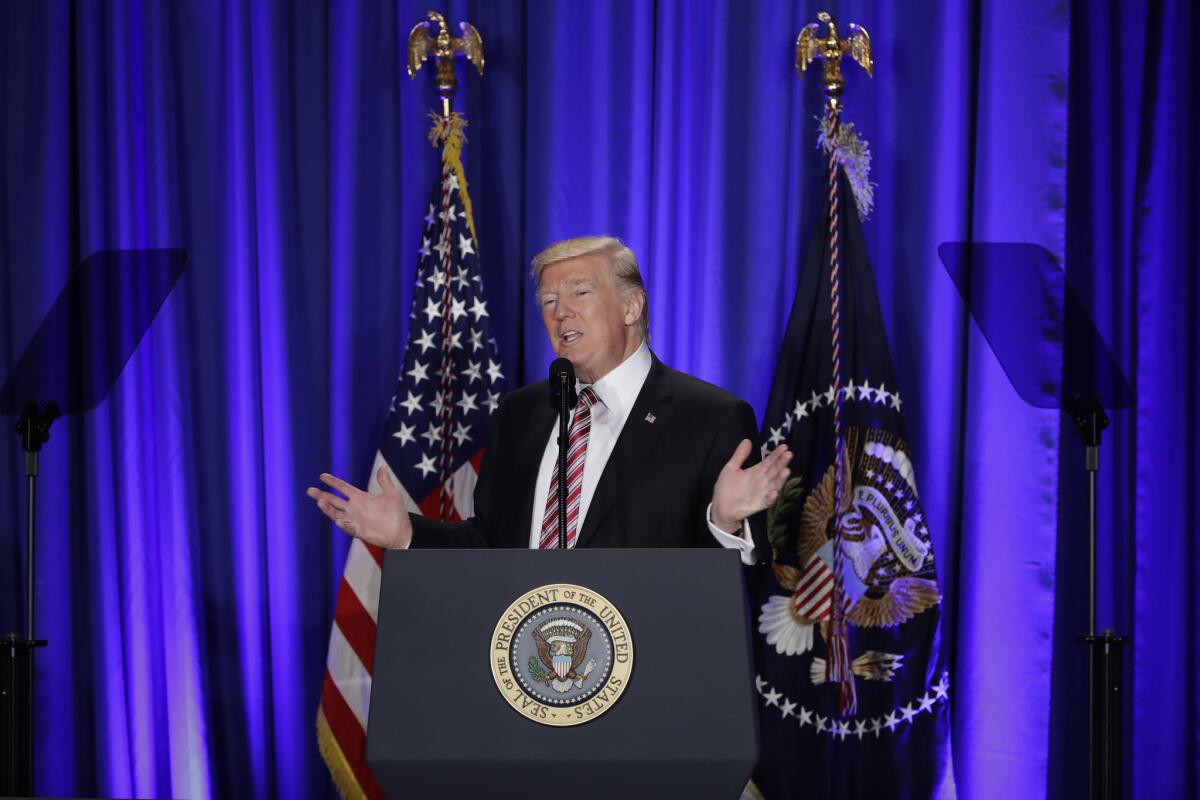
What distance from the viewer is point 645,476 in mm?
2814

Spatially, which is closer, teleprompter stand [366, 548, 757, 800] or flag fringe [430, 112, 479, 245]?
teleprompter stand [366, 548, 757, 800]

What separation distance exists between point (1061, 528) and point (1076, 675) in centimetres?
46

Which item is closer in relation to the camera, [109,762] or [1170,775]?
[1170,775]

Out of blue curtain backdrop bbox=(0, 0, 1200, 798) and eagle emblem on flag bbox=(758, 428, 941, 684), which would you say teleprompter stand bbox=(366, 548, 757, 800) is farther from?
blue curtain backdrop bbox=(0, 0, 1200, 798)

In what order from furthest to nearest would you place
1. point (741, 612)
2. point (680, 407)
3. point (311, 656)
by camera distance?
point (311, 656), point (680, 407), point (741, 612)

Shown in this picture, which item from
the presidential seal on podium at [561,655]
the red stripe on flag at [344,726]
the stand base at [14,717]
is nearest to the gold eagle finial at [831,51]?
the red stripe on flag at [344,726]

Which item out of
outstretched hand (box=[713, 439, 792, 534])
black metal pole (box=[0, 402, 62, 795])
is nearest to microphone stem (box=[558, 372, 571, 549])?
outstretched hand (box=[713, 439, 792, 534])

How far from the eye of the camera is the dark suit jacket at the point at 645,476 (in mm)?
2771

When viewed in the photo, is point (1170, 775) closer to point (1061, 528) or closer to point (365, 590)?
point (1061, 528)

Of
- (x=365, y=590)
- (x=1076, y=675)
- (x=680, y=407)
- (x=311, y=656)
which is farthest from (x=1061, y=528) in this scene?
(x=311, y=656)

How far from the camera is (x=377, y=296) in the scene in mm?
4164

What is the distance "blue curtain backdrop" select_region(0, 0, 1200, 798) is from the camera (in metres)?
3.82

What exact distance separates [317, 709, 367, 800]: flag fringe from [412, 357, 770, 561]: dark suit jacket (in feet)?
3.86

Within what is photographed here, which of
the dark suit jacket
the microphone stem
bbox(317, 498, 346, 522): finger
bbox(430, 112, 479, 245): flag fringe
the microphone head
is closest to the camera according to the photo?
the microphone stem
